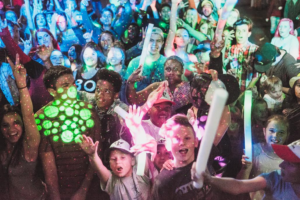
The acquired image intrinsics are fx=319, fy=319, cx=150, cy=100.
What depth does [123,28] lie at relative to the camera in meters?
2.36

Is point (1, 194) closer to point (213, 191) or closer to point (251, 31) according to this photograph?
point (213, 191)

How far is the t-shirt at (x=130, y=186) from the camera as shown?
1991 millimetres

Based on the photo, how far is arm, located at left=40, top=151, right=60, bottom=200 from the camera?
2.01 meters

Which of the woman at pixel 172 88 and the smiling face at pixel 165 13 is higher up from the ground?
the smiling face at pixel 165 13

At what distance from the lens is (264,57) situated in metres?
2.20

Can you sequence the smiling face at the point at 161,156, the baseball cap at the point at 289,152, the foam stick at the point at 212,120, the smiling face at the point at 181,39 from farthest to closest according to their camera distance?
1. the smiling face at the point at 181,39
2. the smiling face at the point at 161,156
3. the baseball cap at the point at 289,152
4. the foam stick at the point at 212,120

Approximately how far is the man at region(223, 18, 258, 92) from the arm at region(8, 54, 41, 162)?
129cm

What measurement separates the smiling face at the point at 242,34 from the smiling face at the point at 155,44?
0.54 m

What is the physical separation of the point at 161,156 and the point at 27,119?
849 mm

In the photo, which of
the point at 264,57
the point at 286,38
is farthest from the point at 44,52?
the point at 286,38

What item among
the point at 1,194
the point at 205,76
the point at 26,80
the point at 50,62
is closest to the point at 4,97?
the point at 26,80

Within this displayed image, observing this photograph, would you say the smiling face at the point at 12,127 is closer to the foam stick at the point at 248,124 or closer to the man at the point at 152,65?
the man at the point at 152,65

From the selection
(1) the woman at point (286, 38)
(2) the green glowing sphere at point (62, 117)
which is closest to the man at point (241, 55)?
(1) the woman at point (286, 38)

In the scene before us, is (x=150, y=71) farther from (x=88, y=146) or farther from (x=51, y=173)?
(x=51, y=173)
